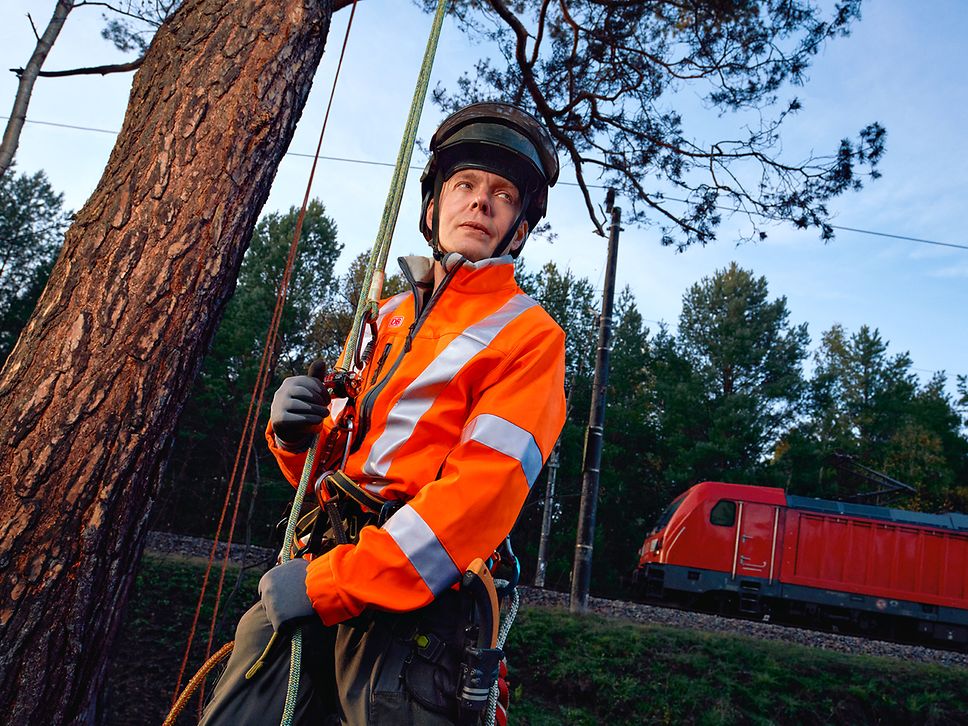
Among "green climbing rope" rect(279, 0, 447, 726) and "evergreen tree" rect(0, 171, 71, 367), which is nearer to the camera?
"green climbing rope" rect(279, 0, 447, 726)

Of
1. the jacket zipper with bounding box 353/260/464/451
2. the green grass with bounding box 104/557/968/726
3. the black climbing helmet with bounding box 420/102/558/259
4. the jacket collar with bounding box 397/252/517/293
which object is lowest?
the green grass with bounding box 104/557/968/726

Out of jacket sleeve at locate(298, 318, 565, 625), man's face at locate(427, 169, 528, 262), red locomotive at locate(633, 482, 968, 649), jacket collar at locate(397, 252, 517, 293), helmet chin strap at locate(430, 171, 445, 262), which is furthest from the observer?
red locomotive at locate(633, 482, 968, 649)

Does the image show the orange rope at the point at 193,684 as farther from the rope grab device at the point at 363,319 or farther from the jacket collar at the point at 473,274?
the jacket collar at the point at 473,274

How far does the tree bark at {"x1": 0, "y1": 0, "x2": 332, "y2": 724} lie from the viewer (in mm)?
1653

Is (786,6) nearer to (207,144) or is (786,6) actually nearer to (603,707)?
(207,144)

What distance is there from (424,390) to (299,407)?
12.8 inches

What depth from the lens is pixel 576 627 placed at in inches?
303

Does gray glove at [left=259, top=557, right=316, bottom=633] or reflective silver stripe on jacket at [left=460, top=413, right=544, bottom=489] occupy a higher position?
reflective silver stripe on jacket at [left=460, top=413, right=544, bottom=489]

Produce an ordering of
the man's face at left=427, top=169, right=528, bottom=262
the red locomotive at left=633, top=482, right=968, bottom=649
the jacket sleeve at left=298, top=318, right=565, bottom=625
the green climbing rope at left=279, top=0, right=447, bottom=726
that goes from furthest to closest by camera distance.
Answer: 1. the red locomotive at left=633, top=482, right=968, bottom=649
2. the man's face at left=427, top=169, right=528, bottom=262
3. the green climbing rope at left=279, top=0, right=447, bottom=726
4. the jacket sleeve at left=298, top=318, right=565, bottom=625

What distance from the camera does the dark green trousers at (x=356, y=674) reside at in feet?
4.87

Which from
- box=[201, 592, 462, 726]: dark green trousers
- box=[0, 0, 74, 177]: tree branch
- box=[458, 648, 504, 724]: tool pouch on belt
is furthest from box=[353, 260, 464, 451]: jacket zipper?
box=[0, 0, 74, 177]: tree branch

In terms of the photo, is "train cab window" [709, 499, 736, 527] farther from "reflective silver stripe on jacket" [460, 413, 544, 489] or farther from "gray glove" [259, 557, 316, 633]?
"gray glove" [259, 557, 316, 633]

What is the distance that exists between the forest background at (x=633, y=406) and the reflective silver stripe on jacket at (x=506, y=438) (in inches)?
854

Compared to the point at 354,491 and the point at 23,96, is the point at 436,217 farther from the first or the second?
the point at 23,96
